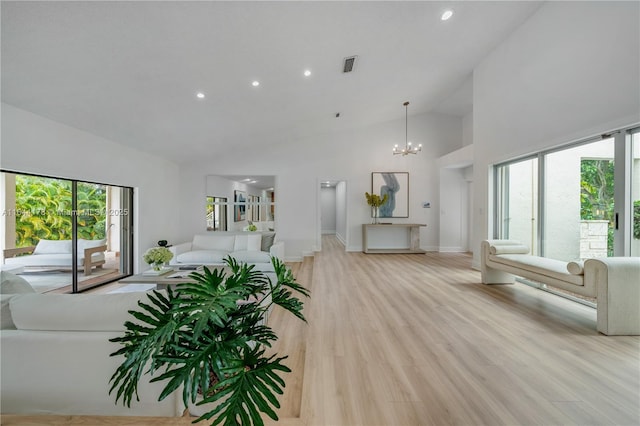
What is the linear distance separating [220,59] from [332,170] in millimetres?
4657

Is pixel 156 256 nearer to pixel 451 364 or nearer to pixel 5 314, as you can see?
pixel 5 314

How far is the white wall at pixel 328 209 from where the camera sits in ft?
43.2

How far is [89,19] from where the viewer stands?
7.77 feet

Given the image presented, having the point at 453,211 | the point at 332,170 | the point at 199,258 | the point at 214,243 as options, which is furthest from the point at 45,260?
the point at 453,211

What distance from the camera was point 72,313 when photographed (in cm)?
156

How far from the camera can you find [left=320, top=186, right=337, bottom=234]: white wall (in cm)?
1316

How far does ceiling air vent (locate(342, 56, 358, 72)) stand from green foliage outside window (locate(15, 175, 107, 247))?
15.2 feet

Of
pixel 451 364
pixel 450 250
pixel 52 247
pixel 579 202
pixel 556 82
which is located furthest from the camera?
pixel 450 250

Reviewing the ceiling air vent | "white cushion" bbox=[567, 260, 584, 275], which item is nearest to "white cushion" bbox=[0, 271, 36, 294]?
the ceiling air vent

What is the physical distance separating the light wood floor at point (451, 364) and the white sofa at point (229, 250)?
175 centimetres

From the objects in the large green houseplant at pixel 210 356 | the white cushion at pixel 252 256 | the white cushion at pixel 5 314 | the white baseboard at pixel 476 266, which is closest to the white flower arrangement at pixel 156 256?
the white cushion at pixel 252 256

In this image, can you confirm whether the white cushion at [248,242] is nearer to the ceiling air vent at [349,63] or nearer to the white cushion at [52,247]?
the white cushion at [52,247]

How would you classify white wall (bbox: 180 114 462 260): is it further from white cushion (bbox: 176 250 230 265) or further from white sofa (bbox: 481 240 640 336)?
white sofa (bbox: 481 240 640 336)

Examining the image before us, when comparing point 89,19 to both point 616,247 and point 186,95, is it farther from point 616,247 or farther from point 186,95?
point 616,247
